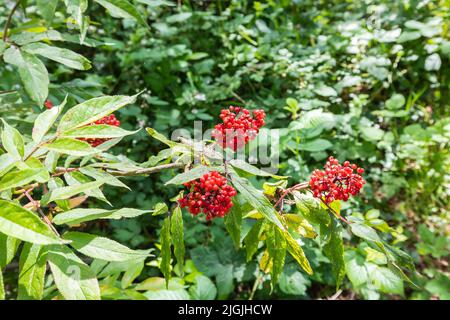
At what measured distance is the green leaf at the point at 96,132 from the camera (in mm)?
981

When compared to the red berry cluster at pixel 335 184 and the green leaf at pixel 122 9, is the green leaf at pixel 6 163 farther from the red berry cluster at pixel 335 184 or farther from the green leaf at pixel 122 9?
the red berry cluster at pixel 335 184

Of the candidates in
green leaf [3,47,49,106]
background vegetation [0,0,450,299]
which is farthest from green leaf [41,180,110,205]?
background vegetation [0,0,450,299]

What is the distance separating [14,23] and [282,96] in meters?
2.09

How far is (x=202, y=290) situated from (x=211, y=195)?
3.57ft

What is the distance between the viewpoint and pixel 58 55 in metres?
1.36

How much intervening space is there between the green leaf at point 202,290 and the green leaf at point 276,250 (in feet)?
3.18

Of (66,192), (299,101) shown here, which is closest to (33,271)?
(66,192)

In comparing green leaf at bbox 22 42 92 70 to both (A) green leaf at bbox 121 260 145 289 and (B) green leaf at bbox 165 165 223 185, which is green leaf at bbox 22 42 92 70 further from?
(A) green leaf at bbox 121 260 145 289

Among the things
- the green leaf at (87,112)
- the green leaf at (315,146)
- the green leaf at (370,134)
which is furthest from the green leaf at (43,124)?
the green leaf at (370,134)

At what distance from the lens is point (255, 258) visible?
2311mm

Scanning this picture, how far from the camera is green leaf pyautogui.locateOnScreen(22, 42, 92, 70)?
51.6 inches

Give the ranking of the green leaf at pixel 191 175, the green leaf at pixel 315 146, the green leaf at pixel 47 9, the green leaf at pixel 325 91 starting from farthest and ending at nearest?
the green leaf at pixel 325 91 < the green leaf at pixel 315 146 < the green leaf at pixel 47 9 < the green leaf at pixel 191 175

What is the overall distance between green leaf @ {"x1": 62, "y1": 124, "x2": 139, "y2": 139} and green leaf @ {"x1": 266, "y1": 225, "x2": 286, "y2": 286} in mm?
538

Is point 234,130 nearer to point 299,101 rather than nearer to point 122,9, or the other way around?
point 122,9
